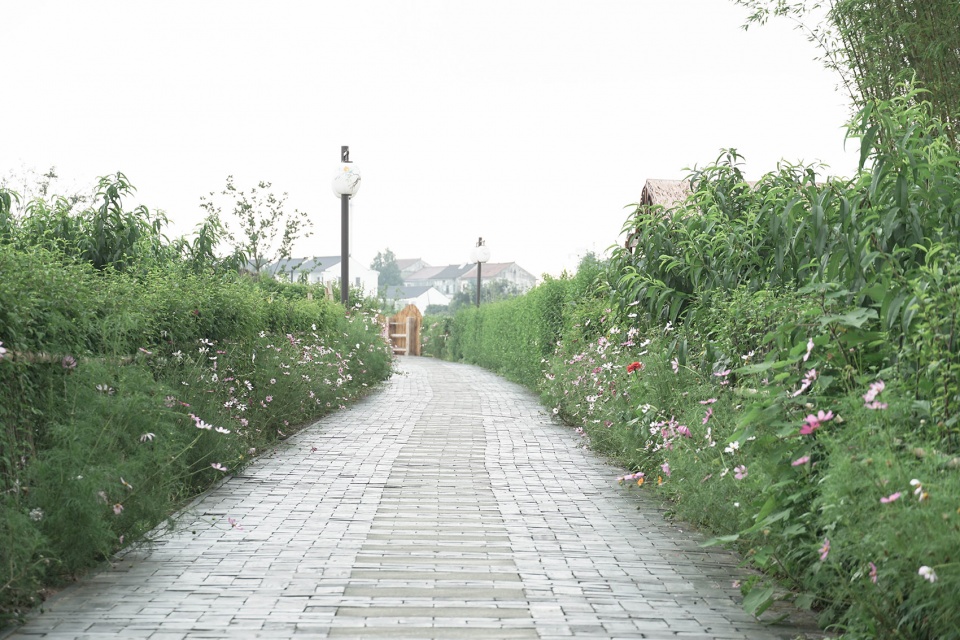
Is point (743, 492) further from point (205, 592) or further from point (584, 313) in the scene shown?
point (584, 313)

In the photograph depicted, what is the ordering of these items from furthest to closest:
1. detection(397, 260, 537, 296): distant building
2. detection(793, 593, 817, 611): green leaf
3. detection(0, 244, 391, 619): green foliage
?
detection(397, 260, 537, 296): distant building → detection(0, 244, 391, 619): green foliage → detection(793, 593, 817, 611): green leaf

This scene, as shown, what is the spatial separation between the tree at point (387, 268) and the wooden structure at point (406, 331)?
276 feet

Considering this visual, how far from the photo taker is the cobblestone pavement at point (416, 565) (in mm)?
4211

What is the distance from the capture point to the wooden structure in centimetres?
4391

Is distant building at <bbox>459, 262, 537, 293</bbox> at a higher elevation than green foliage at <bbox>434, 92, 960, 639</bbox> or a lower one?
higher

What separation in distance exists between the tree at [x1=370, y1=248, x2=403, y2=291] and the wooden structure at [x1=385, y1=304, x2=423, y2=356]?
3312 inches

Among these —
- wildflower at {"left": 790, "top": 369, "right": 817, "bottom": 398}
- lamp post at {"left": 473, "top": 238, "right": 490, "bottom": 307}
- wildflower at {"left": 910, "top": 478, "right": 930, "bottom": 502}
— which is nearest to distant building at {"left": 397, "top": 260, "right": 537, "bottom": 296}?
lamp post at {"left": 473, "top": 238, "right": 490, "bottom": 307}

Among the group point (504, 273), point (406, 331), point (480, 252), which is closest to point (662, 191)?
point (480, 252)

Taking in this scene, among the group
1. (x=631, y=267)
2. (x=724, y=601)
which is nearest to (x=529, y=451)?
(x=631, y=267)

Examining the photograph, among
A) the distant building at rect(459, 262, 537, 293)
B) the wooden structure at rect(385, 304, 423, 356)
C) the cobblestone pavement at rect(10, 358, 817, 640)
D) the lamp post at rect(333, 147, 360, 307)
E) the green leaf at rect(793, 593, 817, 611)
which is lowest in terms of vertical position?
the cobblestone pavement at rect(10, 358, 817, 640)

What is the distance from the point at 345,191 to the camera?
802 inches

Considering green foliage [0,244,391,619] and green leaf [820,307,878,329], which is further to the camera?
green foliage [0,244,391,619]

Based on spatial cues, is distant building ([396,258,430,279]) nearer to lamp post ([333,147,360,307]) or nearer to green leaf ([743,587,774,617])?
lamp post ([333,147,360,307])

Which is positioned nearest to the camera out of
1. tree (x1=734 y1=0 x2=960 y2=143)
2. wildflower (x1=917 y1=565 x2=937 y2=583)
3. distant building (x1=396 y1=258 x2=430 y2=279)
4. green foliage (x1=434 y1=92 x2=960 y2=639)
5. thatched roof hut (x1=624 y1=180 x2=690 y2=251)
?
wildflower (x1=917 y1=565 x2=937 y2=583)
